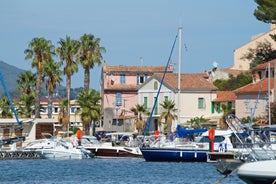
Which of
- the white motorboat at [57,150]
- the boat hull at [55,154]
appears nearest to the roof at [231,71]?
the white motorboat at [57,150]

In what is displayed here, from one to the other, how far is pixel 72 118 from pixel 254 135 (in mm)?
100996

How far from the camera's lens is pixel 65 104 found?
373ft

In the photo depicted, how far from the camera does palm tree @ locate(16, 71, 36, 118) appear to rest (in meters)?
108

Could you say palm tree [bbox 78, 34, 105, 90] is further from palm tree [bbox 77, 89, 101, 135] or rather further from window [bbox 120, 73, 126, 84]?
window [bbox 120, 73, 126, 84]

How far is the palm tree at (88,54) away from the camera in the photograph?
10581 centimetres

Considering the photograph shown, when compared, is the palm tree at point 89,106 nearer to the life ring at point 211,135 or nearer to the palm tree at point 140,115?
the palm tree at point 140,115

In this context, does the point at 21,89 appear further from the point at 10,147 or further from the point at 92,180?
the point at 92,180

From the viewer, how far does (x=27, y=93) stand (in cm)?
10969

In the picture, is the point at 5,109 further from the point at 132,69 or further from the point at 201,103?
the point at 132,69

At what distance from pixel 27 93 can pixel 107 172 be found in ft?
165

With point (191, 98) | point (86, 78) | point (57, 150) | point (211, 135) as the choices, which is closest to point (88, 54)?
point (86, 78)

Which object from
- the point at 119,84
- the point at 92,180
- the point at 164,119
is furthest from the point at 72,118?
the point at 92,180

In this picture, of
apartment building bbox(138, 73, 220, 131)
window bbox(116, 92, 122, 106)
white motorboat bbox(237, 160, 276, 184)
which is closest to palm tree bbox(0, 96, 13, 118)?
apartment building bbox(138, 73, 220, 131)

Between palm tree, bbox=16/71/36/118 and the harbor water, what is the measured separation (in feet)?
104
